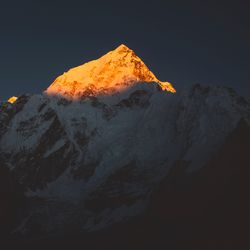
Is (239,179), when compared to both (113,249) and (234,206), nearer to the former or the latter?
(234,206)

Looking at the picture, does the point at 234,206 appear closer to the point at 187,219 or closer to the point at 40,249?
the point at 187,219

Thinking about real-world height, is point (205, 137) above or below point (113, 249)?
above

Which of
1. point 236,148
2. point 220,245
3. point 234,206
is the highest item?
point 236,148

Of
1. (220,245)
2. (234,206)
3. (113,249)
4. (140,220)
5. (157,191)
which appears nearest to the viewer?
(220,245)

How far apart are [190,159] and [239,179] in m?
35.3

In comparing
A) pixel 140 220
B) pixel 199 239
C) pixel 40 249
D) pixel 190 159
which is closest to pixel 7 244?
pixel 40 249

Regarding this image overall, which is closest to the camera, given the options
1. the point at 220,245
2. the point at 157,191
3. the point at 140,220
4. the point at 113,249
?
the point at 220,245

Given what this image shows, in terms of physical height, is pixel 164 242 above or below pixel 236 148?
below

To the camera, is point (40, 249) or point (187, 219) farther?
point (40, 249)

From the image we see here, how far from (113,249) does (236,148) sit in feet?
133

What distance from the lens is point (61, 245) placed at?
606ft

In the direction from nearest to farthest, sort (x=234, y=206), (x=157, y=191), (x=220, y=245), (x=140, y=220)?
(x=220, y=245) → (x=234, y=206) → (x=140, y=220) → (x=157, y=191)

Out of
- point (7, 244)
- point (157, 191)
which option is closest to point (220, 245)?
point (157, 191)

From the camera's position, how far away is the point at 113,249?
543 feet
